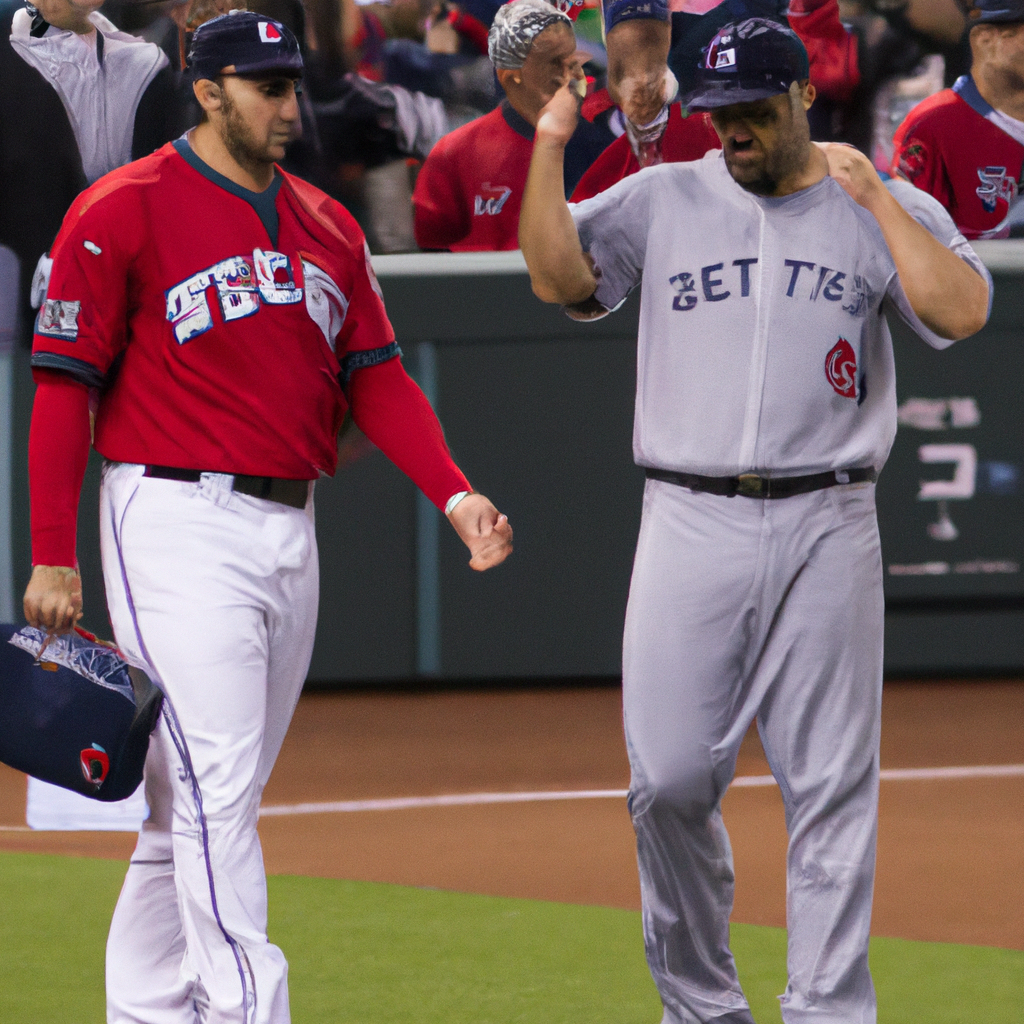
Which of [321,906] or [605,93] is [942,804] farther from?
[605,93]

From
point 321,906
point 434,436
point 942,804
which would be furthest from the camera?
point 942,804

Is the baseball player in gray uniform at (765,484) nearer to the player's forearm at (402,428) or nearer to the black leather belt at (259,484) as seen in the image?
the player's forearm at (402,428)

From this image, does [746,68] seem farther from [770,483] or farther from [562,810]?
[562,810]

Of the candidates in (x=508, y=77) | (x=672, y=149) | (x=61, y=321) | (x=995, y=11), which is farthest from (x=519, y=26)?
(x=61, y=321)

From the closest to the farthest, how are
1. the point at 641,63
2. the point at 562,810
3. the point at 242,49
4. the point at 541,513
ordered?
the point at 242,49
the point at 562,810
the point at 641,63
the point at 541,513

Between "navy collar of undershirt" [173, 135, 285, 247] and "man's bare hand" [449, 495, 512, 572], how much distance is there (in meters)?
0.64

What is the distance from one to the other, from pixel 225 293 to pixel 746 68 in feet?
3.49

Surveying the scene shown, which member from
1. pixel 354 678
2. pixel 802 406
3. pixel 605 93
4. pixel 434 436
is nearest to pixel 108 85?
pixel 605 93

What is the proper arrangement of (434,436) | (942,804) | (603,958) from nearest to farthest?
(434,436) < (603,958) < (942,804)

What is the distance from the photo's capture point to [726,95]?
3.09 meters

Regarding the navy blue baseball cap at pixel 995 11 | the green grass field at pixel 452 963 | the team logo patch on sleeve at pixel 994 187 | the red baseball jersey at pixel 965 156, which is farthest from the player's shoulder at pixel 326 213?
the navy blue baseball cap at pixel 995 11

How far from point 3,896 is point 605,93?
413 cm

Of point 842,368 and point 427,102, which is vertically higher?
point 427,102

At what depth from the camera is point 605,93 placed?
7055mm
